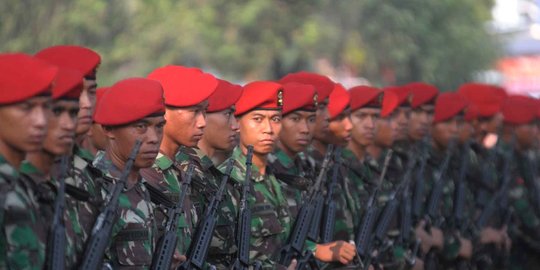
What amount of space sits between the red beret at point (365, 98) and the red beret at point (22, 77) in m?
4.94

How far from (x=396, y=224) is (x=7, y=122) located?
546 centimetres

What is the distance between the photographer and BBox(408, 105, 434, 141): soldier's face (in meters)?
11.8

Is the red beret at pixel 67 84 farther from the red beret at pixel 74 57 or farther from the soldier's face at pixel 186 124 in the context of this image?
the soldier's face at pixel 186 124

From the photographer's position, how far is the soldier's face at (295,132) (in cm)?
859

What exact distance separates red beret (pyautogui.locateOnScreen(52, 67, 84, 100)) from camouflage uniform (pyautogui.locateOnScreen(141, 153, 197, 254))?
1099 mm

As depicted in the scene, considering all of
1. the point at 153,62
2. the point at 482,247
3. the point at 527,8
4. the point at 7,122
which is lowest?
the point at 527,8

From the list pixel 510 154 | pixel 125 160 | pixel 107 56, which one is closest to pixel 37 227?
pixel 125 160

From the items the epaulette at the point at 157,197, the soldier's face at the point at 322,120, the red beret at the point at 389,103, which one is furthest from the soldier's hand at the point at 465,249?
the epaulette at the point at 157,197

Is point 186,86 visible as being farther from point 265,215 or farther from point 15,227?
point 15,227

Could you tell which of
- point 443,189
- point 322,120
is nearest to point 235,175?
point 322,120

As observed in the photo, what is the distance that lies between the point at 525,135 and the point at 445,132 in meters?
2.05

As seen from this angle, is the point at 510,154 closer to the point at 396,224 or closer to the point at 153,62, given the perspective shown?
the point at 396,224

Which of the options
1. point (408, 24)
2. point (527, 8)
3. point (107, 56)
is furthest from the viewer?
point (527, 8)

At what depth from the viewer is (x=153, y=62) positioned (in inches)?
1207
